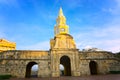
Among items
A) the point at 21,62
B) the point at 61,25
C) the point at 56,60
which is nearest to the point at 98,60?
the point at 56,60

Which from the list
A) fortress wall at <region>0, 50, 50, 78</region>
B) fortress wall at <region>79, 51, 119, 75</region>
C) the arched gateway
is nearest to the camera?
fortress wall at <region>0, 50, 50, 78</region>

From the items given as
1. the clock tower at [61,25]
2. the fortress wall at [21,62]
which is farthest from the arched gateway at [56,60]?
the clock tower at [61,25]

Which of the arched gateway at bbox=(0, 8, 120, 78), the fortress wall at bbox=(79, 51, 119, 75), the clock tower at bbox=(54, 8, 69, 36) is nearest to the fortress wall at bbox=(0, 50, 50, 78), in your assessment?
the arched gateway at bbox=(0, 8, 120, 78)

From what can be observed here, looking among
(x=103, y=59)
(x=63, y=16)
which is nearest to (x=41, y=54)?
(x=103, y=59)

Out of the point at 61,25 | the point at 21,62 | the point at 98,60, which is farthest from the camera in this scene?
the point at 61,25

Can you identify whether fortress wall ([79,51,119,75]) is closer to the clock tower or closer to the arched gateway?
the arched gateway

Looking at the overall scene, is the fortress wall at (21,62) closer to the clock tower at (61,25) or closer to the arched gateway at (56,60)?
the arched gateway at (56,60)

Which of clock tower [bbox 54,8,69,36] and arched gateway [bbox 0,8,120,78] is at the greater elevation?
clock tower [bbox 54,8,69,36]

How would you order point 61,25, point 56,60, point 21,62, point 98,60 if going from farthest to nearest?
point 61,25
point 98,60
point 56,60
point 21,62

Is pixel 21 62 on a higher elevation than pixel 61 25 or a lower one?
lower

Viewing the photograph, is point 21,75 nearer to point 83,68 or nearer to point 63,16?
point 83,68

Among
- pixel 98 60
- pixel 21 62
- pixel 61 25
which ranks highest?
pixel 61 25

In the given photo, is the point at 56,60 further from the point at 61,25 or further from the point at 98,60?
the point at 61,25

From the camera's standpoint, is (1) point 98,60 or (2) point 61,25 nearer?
(1) point 98,60
